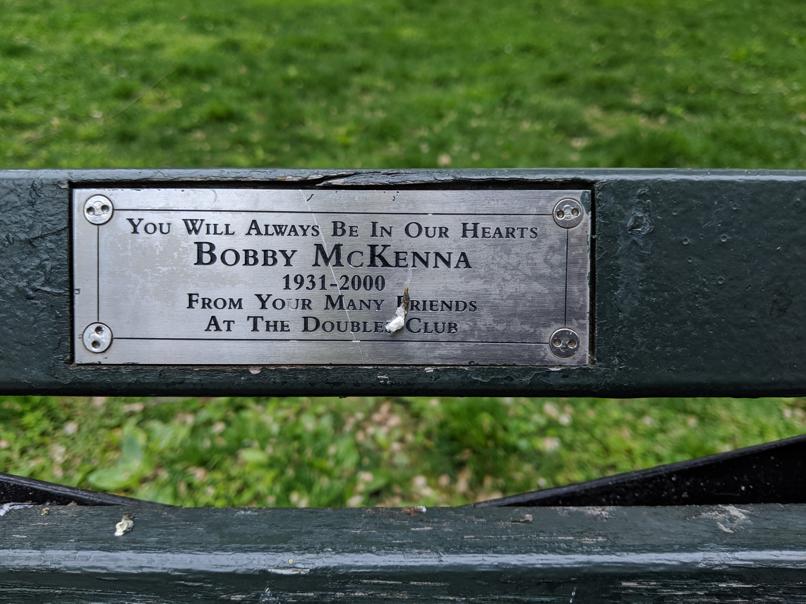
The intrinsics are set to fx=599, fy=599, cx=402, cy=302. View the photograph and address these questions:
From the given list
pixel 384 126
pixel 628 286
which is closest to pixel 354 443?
pixel 628 286

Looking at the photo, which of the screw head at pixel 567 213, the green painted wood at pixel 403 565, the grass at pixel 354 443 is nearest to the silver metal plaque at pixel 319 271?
the screw head at pixel 567 213

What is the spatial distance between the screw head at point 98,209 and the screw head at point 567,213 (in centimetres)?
73

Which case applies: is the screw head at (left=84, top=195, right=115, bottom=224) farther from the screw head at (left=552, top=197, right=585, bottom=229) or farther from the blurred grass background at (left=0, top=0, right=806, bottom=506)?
the blurred grass background at (left=0, top=0, right=806, bottom=506)

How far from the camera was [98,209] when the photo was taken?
0.98 m

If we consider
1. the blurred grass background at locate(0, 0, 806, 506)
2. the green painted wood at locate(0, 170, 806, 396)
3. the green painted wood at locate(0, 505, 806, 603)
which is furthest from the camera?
the blurred grass background at locate(0, 0, 806, 506)

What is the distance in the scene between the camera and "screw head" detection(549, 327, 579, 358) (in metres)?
1.00

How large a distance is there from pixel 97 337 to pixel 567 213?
2.63ft

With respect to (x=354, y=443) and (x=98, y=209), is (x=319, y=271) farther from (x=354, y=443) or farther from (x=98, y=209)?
A: (x=354, y=443)

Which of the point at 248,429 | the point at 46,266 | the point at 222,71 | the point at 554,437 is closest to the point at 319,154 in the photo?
the point at 222,71

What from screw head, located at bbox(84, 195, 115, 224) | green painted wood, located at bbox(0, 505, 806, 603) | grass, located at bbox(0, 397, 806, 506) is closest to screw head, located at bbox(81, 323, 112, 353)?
screw head, located at bbox(84, 195, 115, 224)

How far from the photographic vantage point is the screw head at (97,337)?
0.99m

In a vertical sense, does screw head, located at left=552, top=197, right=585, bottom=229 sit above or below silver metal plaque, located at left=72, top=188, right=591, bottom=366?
above

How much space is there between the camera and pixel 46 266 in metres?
0.98

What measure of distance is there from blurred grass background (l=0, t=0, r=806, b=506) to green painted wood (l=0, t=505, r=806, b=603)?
134 centimetres
